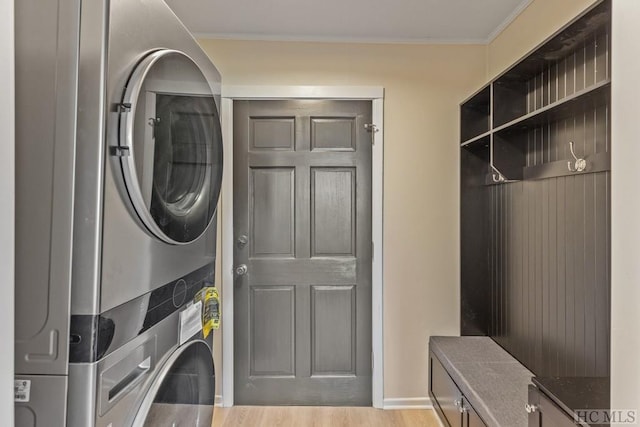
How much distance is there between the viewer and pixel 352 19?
7.44 ft

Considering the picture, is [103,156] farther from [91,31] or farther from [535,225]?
[535,225]

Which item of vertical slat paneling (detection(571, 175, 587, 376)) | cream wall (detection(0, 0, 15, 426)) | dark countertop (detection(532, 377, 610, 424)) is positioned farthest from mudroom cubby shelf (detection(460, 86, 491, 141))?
cream wall (detection(0, 0, 15, 426))

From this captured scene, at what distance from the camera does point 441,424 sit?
2318 mm

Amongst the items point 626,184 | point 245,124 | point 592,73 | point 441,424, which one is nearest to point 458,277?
point 441,424

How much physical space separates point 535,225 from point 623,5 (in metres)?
1.43

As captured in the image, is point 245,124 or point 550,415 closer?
point 550,415

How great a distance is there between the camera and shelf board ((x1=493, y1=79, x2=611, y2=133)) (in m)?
1.29

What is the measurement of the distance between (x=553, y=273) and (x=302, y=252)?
1375mm

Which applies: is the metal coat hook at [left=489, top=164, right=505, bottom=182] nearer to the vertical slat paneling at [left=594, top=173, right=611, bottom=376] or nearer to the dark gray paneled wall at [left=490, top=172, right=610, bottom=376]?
the dark gray paneled wall at [left=490, top=172, right=610, bottom=376]

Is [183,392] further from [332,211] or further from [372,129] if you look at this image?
[372,129]

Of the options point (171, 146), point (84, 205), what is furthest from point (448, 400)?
point (84, 205)

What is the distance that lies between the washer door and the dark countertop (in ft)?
3.42

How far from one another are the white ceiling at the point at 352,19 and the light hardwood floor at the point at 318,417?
2311mm

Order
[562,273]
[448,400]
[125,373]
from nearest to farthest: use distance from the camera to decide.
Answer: [125,373] < [562,273] < [448,400]
